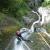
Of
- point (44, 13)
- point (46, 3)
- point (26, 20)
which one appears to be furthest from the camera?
point (46, 3)

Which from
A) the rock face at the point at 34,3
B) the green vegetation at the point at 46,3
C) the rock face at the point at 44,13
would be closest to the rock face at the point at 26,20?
the rock face at the point at 44,13

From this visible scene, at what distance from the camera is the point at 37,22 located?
23.3 ft

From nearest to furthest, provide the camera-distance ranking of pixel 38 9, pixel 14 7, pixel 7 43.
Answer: pixel 7 43
pixel 14 7
pixel 38 9

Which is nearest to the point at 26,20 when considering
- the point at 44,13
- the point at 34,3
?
the point at 44,13

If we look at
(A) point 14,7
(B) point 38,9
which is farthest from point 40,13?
(A) point 14,7

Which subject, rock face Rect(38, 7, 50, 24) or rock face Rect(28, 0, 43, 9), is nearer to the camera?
rock face Rect(38, 7, 50, 24)

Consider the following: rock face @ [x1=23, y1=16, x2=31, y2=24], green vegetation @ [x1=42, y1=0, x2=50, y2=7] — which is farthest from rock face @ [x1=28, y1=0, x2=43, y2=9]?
rock face @ [x1=23, y1=16, x2=31, y2=24]

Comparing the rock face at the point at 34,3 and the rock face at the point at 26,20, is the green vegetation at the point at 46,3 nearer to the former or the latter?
the rock face at the point at 34,3

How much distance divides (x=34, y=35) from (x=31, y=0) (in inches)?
81.6

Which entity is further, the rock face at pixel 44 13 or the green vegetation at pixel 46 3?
the green vegetation at pixel 46 3

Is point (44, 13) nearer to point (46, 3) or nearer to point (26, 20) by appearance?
point (46, 3)

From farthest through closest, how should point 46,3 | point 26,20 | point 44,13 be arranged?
point 46,3 → point 44,13 → point 26,20

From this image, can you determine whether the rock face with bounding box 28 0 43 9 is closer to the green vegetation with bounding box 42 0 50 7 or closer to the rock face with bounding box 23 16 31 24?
the green vegetation with bounding box 42 0 50 7

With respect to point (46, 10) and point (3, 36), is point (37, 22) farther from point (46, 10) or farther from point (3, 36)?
point (3, 36)
